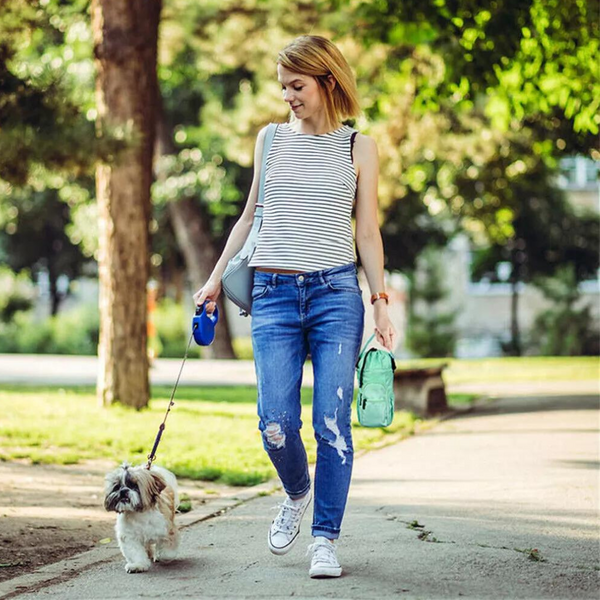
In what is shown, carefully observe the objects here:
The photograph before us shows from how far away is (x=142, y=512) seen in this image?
502 cm

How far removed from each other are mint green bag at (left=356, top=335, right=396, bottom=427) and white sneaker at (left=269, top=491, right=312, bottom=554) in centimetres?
50

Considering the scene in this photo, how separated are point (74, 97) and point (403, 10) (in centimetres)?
503

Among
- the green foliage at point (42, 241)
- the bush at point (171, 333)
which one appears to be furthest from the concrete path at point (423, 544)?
the green foliage at point (42, 241)

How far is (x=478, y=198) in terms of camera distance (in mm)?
24500

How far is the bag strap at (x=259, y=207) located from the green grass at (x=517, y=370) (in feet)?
43.0

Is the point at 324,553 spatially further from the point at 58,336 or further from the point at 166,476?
the point at 58,336

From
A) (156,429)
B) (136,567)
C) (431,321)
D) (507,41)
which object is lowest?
(431,321)

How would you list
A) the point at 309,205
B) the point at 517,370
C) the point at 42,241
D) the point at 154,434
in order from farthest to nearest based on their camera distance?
the point at 42,241, the point at 517,370, the point at 154,434, the point at 309,205

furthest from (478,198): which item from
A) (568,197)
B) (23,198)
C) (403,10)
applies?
(23,198)

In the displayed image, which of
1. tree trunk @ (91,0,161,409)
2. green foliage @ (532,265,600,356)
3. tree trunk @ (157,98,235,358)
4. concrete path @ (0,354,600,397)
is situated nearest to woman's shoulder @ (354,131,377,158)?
tree trunk @ (91,0,161,409)

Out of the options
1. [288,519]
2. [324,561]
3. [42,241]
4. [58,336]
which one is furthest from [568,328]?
[324,561]

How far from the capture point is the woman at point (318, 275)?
474 centimetres

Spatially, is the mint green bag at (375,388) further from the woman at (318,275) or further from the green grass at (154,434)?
the green grass at (154,434)

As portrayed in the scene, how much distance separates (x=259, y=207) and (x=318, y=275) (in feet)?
1.42
